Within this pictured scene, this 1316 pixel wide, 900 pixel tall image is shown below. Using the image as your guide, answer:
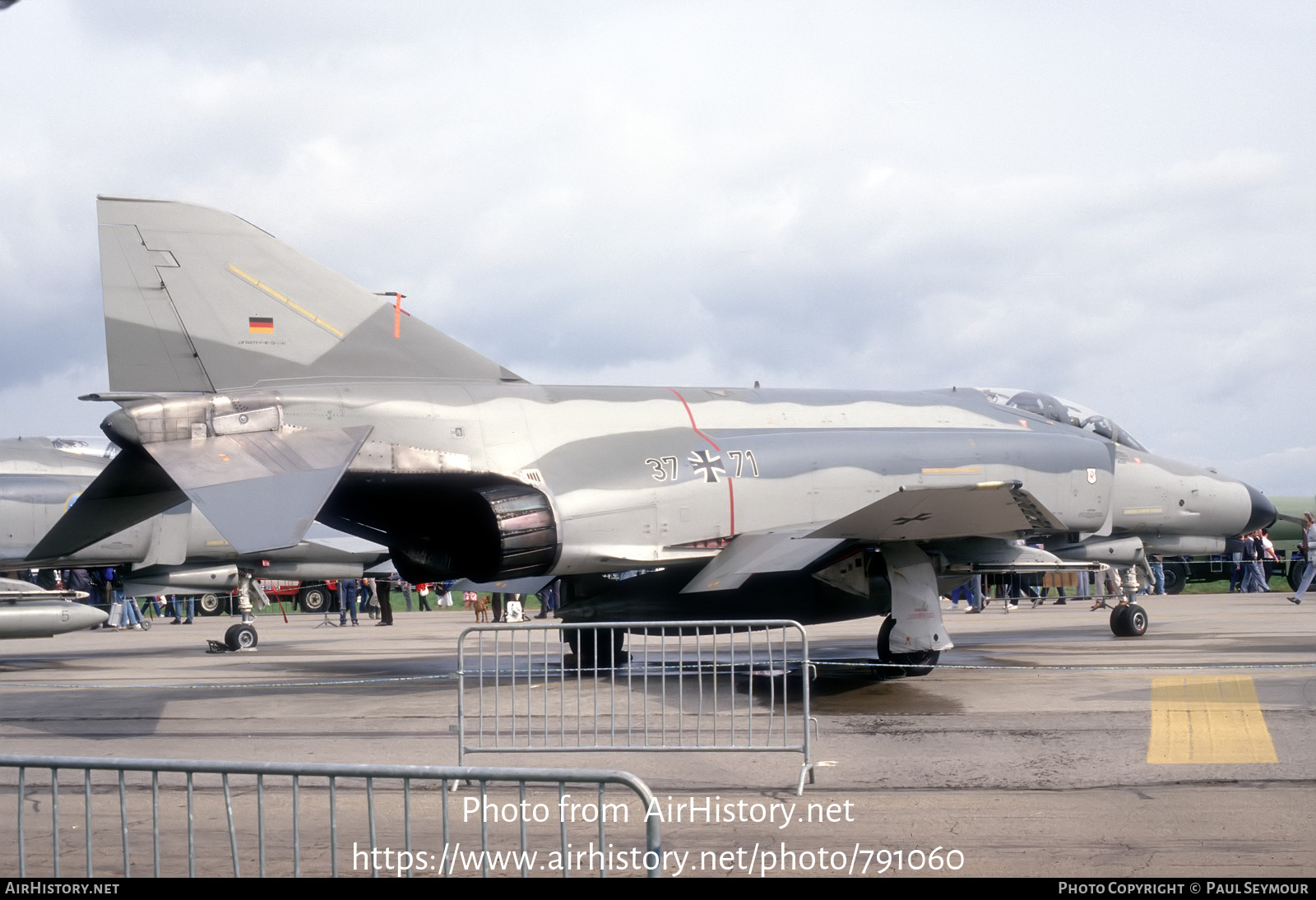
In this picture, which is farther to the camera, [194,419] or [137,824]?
[194,419]

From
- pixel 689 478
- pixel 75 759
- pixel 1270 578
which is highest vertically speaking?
pixel 689 478

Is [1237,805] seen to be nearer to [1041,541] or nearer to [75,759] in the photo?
[75,759]

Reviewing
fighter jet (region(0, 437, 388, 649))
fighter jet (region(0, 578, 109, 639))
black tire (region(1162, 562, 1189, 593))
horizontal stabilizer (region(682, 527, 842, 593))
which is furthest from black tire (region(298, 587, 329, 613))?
horizontal stabilizer (region(682, 527, 842, 593))

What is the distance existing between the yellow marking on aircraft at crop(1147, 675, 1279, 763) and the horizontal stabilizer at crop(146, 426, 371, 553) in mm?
5760

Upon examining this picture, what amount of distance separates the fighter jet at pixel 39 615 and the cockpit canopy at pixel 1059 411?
11197mm

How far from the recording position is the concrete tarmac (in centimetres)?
529

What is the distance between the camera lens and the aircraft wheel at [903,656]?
35.6 feet

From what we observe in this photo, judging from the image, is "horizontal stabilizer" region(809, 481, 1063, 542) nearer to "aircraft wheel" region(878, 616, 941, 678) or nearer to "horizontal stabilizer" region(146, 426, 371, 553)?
"aircraft wheel" region(878, 616, 941, 678)

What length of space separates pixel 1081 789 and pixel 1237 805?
0.79m

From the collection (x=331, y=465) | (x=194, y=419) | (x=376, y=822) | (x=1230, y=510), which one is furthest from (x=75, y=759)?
(x=1230, y=510)

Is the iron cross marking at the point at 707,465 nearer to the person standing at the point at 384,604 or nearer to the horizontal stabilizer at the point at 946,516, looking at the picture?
the horizontal stabilizer at the point at 946,516

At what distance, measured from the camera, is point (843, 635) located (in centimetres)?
1795

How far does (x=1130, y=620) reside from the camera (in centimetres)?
1520

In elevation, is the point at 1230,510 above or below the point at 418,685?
above
